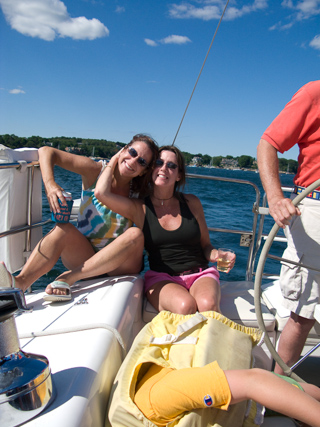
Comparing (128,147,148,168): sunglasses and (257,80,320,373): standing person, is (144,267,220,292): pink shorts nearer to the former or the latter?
(257,80,320,373): standing person

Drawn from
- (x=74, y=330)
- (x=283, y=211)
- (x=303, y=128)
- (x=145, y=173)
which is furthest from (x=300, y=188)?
(x=74, y=330)

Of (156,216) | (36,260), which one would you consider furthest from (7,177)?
(156,216)

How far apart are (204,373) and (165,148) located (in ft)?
5.31

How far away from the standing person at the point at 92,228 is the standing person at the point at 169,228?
98mm

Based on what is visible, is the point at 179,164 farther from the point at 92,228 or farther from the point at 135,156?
the point at 92,228

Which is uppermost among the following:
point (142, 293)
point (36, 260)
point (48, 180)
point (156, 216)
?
point (48, 180)

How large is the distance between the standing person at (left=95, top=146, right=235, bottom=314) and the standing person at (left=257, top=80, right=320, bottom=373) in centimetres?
45

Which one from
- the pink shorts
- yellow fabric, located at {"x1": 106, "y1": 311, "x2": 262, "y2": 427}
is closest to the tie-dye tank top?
the pink shorts

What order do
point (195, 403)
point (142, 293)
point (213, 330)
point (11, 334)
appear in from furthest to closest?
point (142, 293)
point (213, 330)
point (195, 403)
point (11, 334)

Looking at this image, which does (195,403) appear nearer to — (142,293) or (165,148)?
(142,293)

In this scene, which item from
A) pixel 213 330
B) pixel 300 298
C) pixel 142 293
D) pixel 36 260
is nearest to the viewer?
pixel 213 330

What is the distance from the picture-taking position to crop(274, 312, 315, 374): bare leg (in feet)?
5.96

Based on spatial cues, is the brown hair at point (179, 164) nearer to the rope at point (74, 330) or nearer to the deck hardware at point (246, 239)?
the deck hardware at point (246, 239)

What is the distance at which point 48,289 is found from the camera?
1889 millimetres
